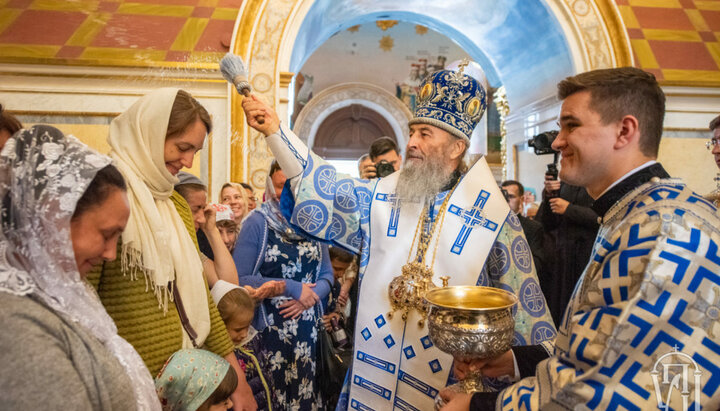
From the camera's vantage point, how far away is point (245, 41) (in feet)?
16.7

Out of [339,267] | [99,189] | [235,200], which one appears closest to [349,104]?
[235,200]

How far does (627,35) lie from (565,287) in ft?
11.8

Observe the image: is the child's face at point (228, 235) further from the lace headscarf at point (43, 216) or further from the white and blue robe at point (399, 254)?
the lace headscarf at point (43, 216)

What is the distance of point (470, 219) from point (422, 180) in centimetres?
27

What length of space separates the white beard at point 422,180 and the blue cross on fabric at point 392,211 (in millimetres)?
33

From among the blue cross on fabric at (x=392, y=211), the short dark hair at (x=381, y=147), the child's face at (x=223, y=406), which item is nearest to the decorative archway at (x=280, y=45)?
the short dark hair at (x=381, y=147)

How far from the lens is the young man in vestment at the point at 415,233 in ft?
6.27

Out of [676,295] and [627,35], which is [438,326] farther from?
[627,35]

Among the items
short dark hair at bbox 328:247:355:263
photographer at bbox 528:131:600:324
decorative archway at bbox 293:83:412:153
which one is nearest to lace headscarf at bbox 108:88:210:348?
short dark hair at bbox 328:247:355:263

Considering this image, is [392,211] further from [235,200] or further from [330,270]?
[235,200]

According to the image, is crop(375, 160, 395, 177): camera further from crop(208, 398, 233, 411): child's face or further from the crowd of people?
crop(208, 398, 233, 411): child's face

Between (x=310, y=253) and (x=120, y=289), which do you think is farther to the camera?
(x=310, y=253)

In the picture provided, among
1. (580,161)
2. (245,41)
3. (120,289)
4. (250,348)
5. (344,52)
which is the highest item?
(344,52)

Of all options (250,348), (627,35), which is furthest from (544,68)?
(250,348)
